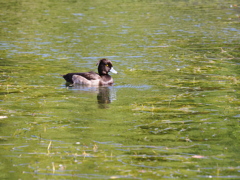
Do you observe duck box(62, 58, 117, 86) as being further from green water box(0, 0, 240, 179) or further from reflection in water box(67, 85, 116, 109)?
green water box(0, 0, 240, 179)

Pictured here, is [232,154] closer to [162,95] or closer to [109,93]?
[162,95]

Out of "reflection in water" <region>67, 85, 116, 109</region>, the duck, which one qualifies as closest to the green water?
"reflection in water" <region>67, 85, 116, 109</region>

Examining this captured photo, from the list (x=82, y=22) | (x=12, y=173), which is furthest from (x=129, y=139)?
(x=82, y=22)

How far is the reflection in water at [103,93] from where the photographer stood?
15.3 meters

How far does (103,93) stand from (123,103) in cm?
219

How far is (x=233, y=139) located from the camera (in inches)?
439

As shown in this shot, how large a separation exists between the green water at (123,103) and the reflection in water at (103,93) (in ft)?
0.13

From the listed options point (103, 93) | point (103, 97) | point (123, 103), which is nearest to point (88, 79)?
point (103, 93)

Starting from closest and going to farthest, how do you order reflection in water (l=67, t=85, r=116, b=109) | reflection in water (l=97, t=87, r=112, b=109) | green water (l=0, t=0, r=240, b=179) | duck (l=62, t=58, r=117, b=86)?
green water (l=0, t=0, r=240, b=179) → reflection in water (l=97, t=87, r=112, b=109) → reflection in water (l=67, t=85, r=116, b=109) → duck (l=62, t=58, r=117, b=86)

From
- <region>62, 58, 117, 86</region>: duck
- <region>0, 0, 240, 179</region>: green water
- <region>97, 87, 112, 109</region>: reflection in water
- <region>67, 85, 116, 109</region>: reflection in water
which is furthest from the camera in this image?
<region>62, 58, 117, 86</region>: duck

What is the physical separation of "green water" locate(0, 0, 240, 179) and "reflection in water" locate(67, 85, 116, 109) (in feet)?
0.13

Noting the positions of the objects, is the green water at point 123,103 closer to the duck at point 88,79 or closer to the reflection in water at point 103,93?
the reflection in water at point 103,93

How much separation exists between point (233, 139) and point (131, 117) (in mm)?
3000

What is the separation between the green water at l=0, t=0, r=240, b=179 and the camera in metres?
9.67
